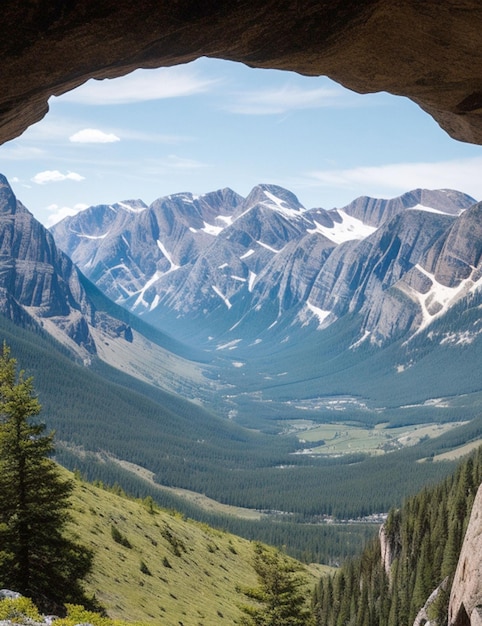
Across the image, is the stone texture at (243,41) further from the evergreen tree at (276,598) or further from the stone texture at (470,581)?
the evergreen tree at (276,598)

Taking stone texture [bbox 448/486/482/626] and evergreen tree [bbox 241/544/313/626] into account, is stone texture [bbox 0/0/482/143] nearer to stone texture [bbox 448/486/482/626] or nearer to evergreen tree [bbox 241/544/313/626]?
stone texture [bbox 448/486/482/626]

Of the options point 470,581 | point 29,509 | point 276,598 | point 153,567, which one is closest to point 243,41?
point 29,509

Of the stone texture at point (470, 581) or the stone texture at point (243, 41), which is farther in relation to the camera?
the stone texture at point (470, 581)

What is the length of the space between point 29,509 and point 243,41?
25234 mm

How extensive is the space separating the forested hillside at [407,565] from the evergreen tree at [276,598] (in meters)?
37.8

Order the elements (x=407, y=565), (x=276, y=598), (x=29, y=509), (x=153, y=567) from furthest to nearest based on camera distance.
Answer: (x=407, y=565) → (x=153, y=567) → (x=276, y=598) → (x=29, y=509)

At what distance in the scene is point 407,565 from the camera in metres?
91.4

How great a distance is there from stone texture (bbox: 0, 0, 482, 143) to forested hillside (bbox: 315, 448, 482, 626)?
65893 mm

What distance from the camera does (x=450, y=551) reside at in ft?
242

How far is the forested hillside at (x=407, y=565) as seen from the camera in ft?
262

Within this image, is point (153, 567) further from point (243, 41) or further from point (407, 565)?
point (243, 41)

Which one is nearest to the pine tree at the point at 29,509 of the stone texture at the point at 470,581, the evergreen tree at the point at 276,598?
the evergreen tree at the point at 276,598

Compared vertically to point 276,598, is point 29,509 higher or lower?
higher

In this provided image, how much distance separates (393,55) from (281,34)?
5.26m
